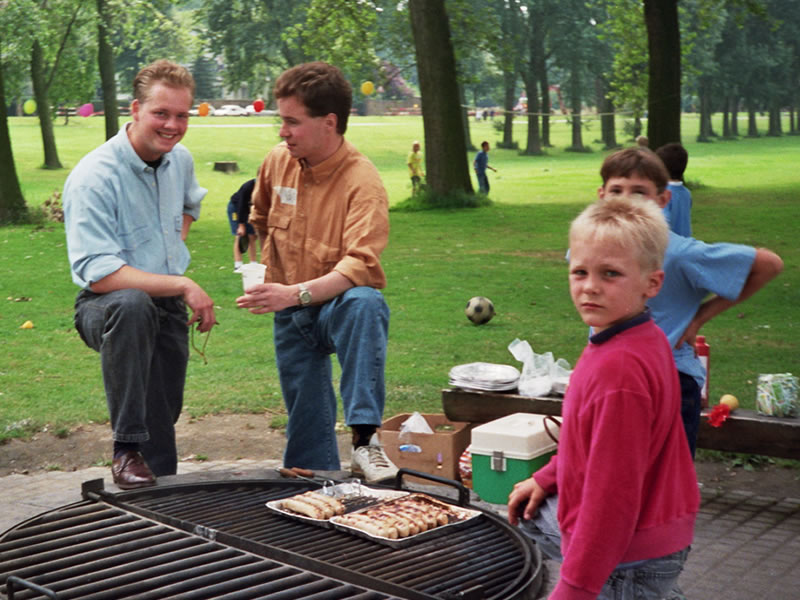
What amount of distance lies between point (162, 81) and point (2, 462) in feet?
8.40

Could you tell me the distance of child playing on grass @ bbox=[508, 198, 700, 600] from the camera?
2615 mm

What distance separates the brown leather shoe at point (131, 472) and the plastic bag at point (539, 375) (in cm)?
206

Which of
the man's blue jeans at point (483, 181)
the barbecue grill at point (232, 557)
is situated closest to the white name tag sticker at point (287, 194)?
the barbecue grill at point (232, 557)

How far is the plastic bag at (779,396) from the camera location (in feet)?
17.8

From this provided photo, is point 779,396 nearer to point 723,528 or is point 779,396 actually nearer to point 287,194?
point 723,528

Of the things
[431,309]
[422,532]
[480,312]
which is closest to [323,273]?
[422,532]

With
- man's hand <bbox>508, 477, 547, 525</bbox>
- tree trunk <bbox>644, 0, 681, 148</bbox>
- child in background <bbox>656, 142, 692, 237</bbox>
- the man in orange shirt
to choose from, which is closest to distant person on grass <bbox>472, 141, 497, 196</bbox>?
tree trunk <bbox>644, 0, 681, 148</bbox>

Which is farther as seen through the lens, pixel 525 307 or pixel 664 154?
pixel 525 307

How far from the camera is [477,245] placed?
17656mm

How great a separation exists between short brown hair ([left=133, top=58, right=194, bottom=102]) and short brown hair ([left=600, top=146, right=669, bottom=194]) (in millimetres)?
2060

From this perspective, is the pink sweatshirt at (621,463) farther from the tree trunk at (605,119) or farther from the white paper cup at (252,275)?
the tree trunk at (605,119)

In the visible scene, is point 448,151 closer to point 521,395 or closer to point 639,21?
point 639,21

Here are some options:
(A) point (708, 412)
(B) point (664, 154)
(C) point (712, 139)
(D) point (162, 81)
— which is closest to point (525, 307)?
(B) point (664, 154)

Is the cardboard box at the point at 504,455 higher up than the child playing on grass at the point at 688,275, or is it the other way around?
the child playing on grass at the point at 688,275
